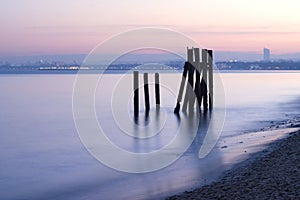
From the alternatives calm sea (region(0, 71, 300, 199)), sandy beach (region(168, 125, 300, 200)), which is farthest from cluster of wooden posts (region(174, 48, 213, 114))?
sandy beach (region(168, 125, 300, 200))

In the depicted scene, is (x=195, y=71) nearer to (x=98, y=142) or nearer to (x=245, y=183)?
(x=98, y=142)

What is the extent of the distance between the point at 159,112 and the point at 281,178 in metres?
23.2

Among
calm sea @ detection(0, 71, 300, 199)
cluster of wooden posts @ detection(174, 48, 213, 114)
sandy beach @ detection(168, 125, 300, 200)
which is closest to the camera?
sandy beach @ detection(168, 125, 300, 200)

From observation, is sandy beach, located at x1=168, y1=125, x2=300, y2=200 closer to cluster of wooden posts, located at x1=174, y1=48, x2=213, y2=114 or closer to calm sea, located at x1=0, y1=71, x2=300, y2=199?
calm sea, located at x1=0, y1=71, x2=300, y2=199

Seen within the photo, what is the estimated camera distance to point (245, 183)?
9.66m

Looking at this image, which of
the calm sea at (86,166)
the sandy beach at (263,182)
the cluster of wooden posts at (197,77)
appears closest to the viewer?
the sandy beach at (263,182)

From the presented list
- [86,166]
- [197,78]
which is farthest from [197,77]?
[86,166]

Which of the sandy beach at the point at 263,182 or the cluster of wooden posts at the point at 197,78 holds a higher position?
the cluster of wooden posts at the point at 197,78

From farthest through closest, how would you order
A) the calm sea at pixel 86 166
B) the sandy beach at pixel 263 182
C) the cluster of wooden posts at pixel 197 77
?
the cluster of wooden posts at pixel 197 77
the calm sea at pixel 86 166
the sandy beach at pixel 263 182

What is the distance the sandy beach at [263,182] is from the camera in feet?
27.7

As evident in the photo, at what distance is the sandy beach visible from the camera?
27.7 feet

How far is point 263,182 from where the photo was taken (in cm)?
936

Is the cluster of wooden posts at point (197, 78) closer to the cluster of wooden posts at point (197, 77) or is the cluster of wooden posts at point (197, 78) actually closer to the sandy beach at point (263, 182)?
the cluster of wooden posts at point (197, 77)

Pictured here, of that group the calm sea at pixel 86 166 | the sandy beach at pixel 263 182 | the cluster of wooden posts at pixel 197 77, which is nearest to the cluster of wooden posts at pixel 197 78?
the cluster of wooden posts at pixel 197 77
